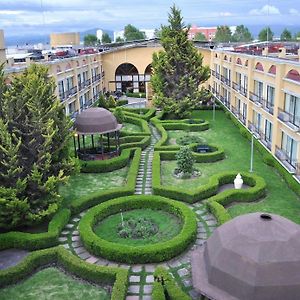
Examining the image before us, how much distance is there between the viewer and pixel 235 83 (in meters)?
51.2

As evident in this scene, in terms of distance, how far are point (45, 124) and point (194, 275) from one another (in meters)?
12.9

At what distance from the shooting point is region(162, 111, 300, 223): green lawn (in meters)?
25.7

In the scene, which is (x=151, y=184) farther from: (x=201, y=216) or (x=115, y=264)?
(x=115, y=264)

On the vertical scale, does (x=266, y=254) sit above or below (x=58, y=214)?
above

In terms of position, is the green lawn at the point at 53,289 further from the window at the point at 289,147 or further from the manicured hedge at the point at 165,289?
the window at the point at 289,147

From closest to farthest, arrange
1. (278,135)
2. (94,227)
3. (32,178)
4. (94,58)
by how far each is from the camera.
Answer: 1. (32,178)
2. (94,227)
3. (278,135)
4. (94,58)

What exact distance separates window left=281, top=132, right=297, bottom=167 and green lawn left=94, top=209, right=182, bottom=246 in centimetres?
1195

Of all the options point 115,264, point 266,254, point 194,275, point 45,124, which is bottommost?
point 115,264

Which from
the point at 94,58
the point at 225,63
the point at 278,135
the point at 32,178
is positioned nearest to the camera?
the point at 32,178

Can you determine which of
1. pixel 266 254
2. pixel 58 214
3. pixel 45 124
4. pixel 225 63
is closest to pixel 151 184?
pixel 58 214

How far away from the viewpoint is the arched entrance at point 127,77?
7369cm

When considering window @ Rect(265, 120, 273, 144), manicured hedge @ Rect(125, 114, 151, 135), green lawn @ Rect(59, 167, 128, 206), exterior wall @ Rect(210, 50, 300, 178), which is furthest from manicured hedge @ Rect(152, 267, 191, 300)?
manicured hedge @ Rect(125, 114, 151, 135)

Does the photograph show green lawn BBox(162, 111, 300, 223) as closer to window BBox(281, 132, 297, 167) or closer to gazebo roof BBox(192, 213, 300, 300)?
window BBox(281, 132, 297, 167)

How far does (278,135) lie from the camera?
3303 cm
